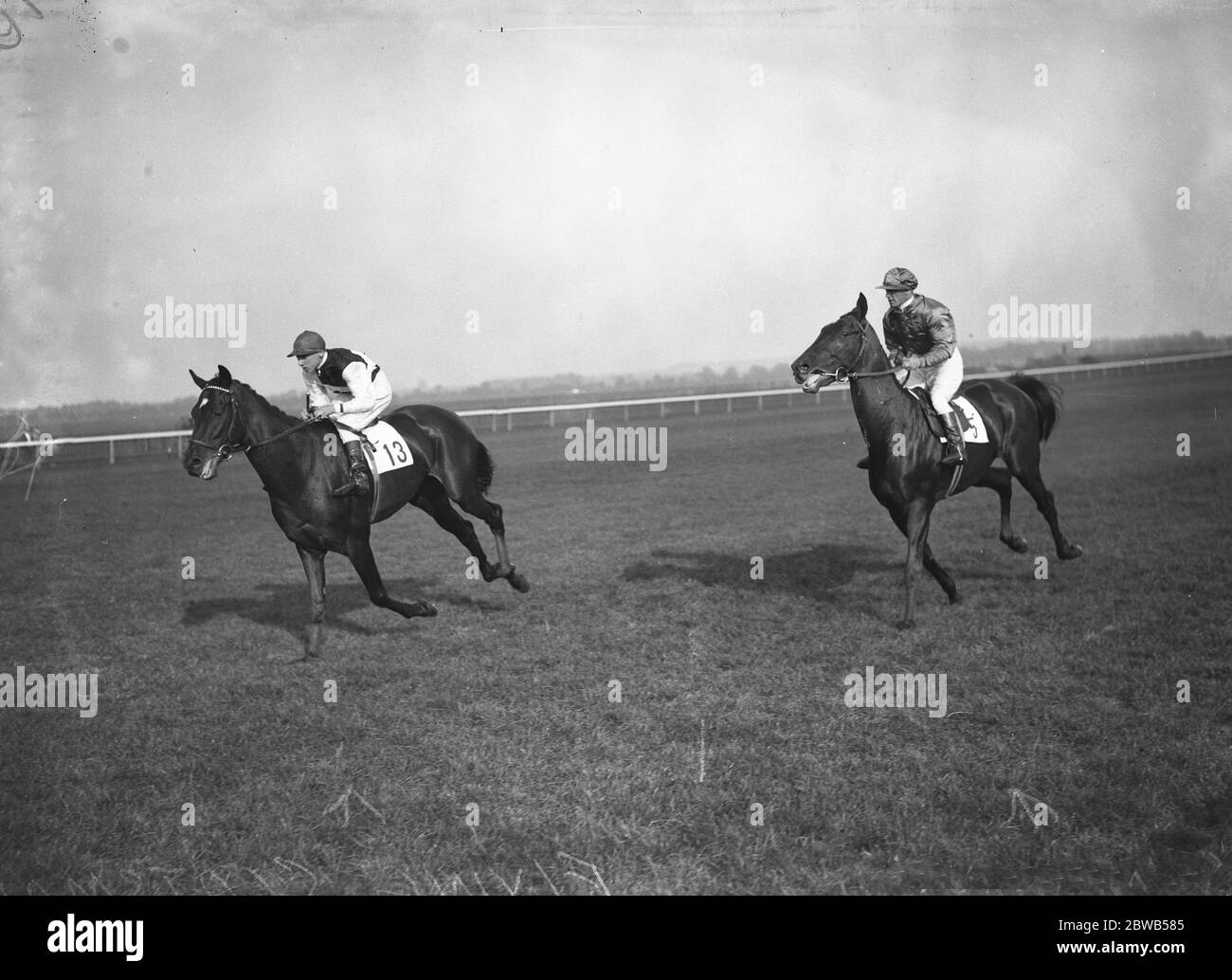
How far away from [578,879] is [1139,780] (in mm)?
2918

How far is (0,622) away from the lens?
955 cm

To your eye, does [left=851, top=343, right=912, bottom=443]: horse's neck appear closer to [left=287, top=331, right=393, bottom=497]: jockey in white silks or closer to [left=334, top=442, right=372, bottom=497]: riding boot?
[left=287, top=331, right=393, bottom=497]: jockey in white silks

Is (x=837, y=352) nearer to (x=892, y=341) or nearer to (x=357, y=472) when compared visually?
(x=892, y=341)

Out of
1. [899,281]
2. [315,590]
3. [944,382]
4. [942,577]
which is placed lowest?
[942,577]

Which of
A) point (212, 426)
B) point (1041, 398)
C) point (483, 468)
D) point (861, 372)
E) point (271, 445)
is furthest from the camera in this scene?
point (1041, 398)

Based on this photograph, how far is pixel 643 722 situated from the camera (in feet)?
19.7

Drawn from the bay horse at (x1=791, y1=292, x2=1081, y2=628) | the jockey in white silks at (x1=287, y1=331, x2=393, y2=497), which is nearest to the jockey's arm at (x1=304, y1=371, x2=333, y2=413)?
the jockey in white silks at (x1=287, y1=331, x2=393, y2=497)

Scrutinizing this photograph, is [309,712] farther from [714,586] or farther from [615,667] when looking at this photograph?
[714,586]

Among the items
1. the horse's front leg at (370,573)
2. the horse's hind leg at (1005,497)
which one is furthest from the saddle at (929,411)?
the horse's front leg at (370,573)

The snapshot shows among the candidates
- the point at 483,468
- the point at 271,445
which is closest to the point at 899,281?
the point at 483,468

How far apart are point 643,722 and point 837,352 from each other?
3.40 m

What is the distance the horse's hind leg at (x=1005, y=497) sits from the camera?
9516mm

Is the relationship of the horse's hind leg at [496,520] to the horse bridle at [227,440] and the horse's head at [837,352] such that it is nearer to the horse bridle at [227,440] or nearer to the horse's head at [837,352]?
the horse bridle at [227,440]
